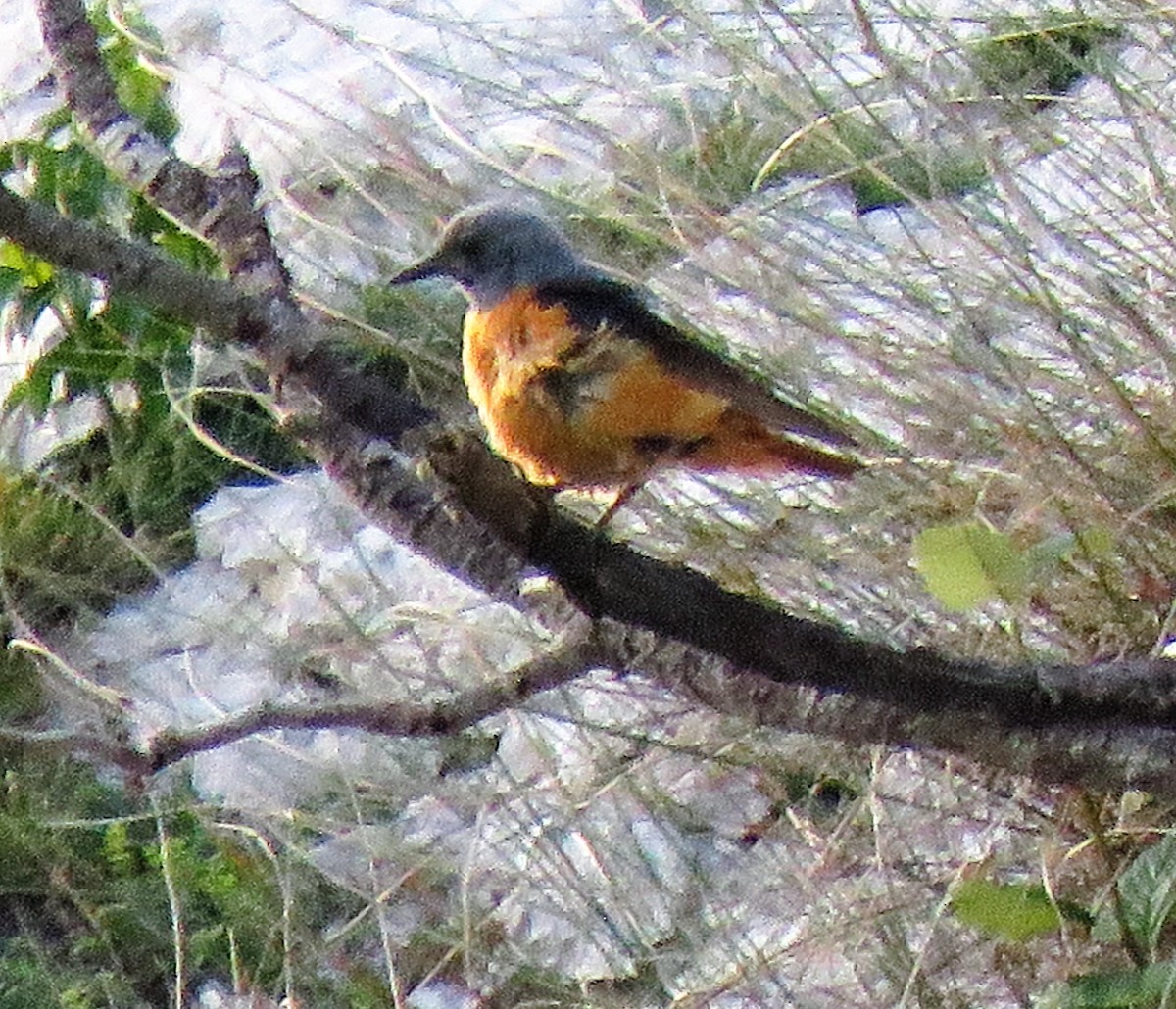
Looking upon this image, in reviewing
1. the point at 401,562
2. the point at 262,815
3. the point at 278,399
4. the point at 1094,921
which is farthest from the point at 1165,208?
the point at 401,562

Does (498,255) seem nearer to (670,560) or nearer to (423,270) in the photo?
(423,270)

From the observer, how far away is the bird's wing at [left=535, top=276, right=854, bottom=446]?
1141 mm

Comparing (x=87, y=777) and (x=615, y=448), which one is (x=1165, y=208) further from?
(x=87, y=777)

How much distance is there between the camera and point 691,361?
1148 millimetres

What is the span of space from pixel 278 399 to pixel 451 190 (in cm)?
66

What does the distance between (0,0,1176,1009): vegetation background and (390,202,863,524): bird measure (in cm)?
10

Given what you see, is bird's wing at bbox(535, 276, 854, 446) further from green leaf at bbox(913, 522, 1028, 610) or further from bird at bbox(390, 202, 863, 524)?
green leaf at bbox(913, 522, 1028, 610)

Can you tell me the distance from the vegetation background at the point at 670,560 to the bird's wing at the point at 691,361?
0.13 m

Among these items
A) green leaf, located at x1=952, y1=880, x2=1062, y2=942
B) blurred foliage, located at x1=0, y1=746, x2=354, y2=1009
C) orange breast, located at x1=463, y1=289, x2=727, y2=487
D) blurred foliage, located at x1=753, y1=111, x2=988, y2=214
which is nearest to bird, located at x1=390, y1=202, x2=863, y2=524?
orange breast, located at x1=463, y1=289, x2=727, y2=487

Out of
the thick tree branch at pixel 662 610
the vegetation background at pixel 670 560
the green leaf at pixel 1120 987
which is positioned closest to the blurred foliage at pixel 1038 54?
the vegetation background at pixel 670 560

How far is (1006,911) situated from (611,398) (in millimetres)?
414

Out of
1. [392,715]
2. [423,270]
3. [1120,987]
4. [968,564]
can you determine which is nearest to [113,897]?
[423,270]

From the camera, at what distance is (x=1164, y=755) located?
0.93 metres

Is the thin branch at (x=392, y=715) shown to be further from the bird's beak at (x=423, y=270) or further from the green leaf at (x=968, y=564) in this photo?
the bird's beak at (x=423, y=270)
